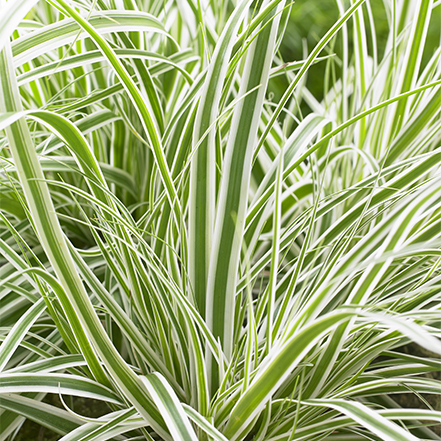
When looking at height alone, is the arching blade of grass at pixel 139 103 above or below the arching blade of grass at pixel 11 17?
below

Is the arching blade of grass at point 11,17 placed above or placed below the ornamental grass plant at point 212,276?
above

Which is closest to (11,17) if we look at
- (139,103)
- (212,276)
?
(139,103)

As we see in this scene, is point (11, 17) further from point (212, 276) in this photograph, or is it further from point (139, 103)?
point (212, 276)

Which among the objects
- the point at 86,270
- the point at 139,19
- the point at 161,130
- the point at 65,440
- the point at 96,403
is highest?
the point at 139,19

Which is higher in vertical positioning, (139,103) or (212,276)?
(139,103)

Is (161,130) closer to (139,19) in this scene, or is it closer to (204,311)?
(139,19)

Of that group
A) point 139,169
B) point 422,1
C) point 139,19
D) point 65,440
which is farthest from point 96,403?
point 422,1

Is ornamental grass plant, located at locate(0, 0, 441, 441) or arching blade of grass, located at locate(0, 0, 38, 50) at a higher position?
arching blade of grass, located at locate(0, 0, 38, 50)

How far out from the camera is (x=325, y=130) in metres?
0.64

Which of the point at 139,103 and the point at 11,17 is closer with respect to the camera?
the point at 11,17

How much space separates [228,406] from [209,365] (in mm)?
57

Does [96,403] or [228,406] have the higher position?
[228,406]

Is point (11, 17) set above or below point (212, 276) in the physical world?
above

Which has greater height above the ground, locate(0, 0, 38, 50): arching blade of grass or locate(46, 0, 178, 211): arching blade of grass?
locate(0, 0, 38, 50): arching blade of grass
